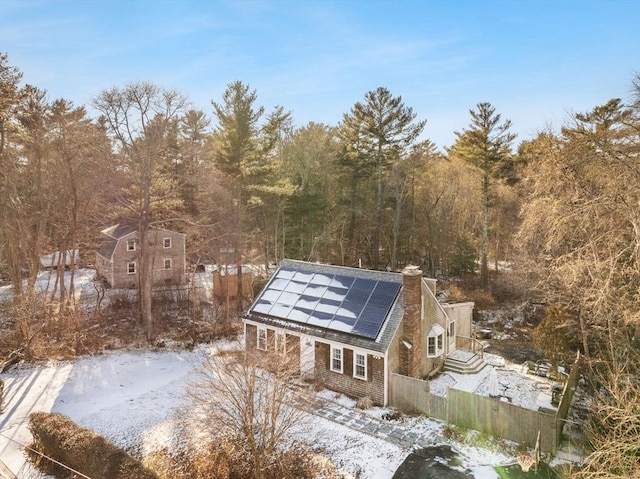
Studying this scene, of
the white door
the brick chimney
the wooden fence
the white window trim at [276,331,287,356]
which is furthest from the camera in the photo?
the white window trim at [276,331,287,356]

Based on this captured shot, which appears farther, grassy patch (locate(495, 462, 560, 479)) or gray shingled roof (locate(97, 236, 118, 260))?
gray shingled roof (locate(97, 236, 118, 260))

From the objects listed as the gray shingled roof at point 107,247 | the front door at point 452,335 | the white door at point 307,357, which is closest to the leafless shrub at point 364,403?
the white door at point 307,357

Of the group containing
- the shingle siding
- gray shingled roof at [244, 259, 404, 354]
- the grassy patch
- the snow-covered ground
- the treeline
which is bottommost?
the grassy patch

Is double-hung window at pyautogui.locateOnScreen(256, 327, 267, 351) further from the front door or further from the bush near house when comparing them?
the front door

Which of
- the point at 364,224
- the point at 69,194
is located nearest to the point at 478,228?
the point at 364,224

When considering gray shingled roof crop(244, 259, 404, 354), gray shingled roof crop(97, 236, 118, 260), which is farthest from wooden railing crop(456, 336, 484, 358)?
gray shingled roof crop(97, 236, 118, 260)

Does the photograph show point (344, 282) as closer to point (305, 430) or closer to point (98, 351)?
point (305, 430)
